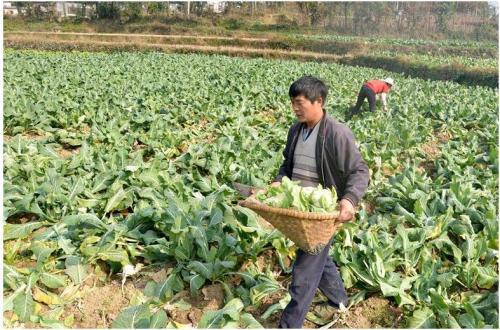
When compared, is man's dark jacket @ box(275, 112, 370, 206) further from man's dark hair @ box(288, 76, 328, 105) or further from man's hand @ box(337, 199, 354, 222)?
man's dark hair @ box(288, 76, 328, 105)

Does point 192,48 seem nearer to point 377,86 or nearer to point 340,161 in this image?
point 377,86

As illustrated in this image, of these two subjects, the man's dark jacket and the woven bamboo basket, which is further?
the man's dark jacket

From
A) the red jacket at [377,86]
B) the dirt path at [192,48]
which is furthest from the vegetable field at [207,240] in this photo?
the dirt path at [192,48]

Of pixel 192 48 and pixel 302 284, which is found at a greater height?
pixel 192 48

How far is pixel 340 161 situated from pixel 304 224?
1.80 feet

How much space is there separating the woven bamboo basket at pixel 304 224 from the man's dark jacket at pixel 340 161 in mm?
286

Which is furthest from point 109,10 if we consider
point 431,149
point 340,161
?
point 340,161

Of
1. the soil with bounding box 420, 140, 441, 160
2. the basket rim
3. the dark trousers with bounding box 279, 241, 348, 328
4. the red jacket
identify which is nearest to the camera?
the basket rim

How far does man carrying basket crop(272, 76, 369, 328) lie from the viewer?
3014 millimetres

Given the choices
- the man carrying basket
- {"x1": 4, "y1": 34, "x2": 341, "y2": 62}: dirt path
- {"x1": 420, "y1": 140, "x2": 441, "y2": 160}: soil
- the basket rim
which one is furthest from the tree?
the basket rim

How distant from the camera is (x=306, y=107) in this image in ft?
10.0

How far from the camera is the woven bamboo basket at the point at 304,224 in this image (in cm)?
274

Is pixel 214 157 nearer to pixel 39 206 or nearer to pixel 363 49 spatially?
pixel 39 206

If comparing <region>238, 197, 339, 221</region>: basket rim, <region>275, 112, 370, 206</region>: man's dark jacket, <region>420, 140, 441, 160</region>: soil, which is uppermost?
<region>275, 112, 370, 206</region>: man's dark jacket
